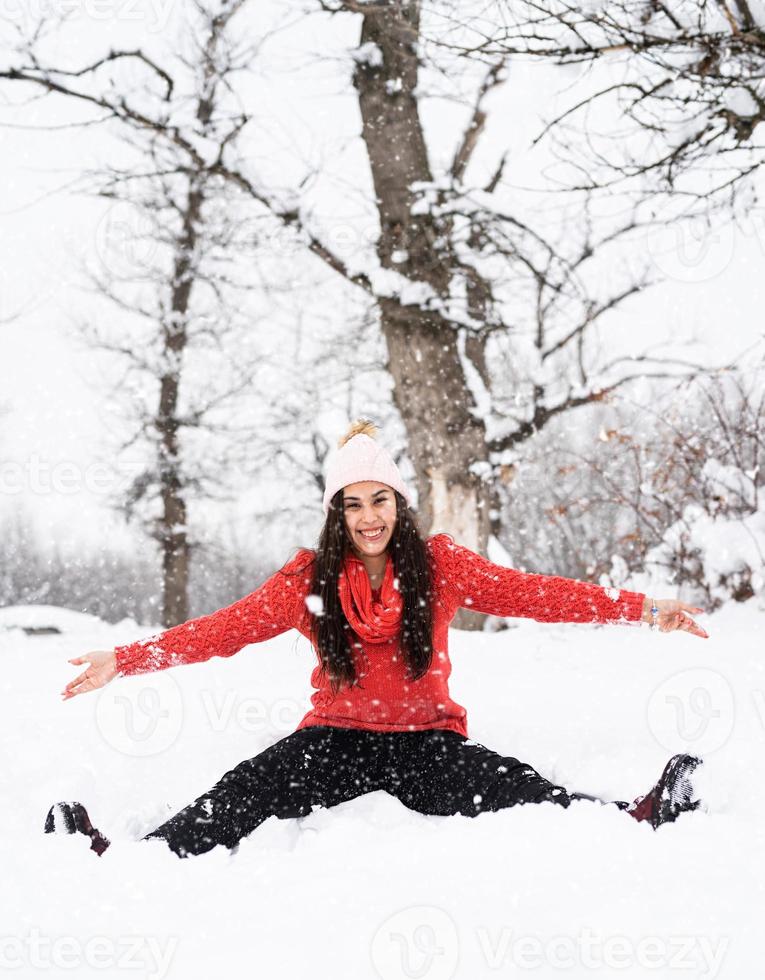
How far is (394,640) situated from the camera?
9.29 feet

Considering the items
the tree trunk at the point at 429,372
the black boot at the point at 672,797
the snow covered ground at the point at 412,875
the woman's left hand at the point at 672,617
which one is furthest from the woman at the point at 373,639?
the tree trunk at the point at 429,372

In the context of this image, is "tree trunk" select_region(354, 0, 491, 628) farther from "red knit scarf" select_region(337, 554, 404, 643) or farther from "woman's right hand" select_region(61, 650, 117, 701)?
"woman's right hand" select_region(61, 650, 117, 701)

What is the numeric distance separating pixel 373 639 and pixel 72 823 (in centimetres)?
112

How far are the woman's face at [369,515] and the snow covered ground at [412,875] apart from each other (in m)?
0.89

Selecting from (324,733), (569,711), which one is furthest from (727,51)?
(324,733)

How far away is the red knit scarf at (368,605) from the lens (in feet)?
9.04

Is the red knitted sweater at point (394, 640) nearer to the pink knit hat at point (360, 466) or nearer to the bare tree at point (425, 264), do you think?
the pink knit hat at point (360, 466)

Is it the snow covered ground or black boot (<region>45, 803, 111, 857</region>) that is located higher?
black boot (<region>45, 803, 111, 857</region>)

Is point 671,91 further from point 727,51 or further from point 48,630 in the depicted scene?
point 48,630

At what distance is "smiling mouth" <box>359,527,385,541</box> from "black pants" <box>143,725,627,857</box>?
0.71 metres

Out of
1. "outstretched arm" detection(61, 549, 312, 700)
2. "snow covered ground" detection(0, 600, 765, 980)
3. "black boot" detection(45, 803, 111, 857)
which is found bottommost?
"snow covered ground" detection(0, 600, 765, 980)

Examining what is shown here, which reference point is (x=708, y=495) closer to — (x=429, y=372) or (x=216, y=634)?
(x=429, y=372)

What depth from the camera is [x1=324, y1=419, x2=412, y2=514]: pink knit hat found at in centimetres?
287

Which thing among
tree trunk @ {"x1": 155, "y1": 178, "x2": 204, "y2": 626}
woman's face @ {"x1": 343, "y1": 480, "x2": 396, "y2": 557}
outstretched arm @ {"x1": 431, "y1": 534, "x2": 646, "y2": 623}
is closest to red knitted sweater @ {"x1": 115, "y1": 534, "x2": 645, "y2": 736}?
outstretched arm @ {"x1": 431, "y1": 534, "x2": 646, "y2": 623}
